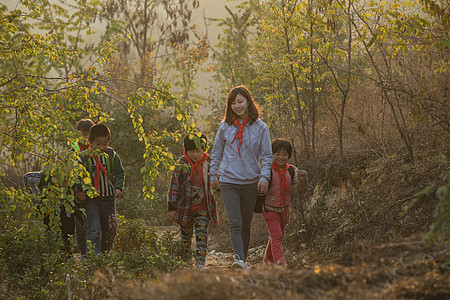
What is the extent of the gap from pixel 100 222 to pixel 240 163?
1907mm

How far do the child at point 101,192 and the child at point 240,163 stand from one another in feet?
4.33

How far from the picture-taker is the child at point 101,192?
6.24 metres

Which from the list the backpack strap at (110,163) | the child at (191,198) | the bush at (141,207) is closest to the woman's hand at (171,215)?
the child at (191,198)

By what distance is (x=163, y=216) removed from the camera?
13.5 metres

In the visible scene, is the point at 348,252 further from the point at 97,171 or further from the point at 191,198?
the point at 97,171

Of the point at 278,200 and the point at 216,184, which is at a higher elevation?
the point at 216,184

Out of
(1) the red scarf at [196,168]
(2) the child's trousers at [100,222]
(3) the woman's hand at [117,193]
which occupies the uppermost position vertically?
(1) the red scarf at [196,168]

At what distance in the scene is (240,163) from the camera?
5660 millimetres

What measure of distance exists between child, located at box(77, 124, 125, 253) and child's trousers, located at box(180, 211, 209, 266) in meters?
0.86

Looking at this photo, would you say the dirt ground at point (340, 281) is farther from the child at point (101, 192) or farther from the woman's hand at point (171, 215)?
the child at point (101, 192)

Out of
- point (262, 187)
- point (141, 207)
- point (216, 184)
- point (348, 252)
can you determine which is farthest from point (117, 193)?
point (141, 207)

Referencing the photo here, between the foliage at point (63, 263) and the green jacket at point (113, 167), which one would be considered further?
the green jacket at point (113, 167)

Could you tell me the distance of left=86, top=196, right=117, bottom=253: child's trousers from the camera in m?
6.21

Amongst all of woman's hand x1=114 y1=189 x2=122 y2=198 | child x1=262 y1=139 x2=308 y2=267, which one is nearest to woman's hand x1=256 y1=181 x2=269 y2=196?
child x1=262 y1=139 x2=308 y2=267
